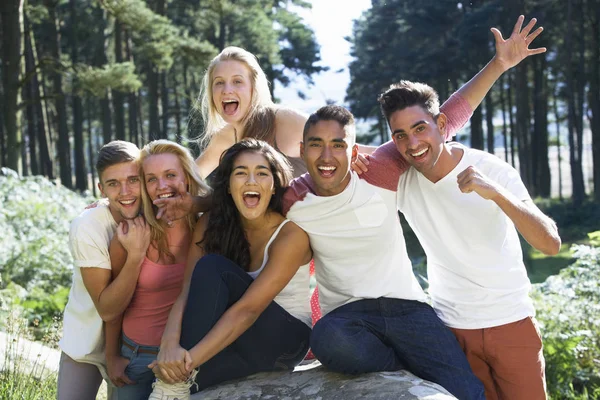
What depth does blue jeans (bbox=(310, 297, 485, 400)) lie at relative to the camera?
136 inches

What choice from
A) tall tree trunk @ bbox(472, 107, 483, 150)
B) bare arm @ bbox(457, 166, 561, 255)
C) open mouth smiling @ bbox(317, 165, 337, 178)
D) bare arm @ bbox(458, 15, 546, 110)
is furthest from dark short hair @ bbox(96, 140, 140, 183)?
tall tree trunk @ bbox(472, 107, 483, 150)

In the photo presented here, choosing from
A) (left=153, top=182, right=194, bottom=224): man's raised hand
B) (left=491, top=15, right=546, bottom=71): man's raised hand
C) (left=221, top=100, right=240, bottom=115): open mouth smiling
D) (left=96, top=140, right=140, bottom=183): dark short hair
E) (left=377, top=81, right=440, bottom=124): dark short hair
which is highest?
(left=491, top=15, right=546, bottom=71): man's raised hand

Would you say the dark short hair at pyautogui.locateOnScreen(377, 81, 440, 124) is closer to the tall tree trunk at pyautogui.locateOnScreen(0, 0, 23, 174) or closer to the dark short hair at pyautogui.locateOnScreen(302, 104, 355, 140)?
the dark short hair at pyautogui.locateOnScreen(302, 104, 355, 140)

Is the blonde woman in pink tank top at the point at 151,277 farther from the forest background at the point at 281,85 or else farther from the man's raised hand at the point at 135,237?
the forest background at the point at 281,85

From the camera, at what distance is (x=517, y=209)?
3.45 metres

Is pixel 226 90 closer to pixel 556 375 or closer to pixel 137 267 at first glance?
pixel 137 267

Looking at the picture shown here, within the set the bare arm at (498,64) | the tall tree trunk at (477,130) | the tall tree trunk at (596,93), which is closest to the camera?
the bare arm at (498,64)

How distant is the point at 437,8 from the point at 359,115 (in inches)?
341

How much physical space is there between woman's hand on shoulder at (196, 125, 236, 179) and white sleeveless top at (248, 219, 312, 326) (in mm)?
1517

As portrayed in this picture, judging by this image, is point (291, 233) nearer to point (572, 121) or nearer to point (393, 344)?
point (393, 344)

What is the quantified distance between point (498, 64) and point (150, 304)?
2.73m

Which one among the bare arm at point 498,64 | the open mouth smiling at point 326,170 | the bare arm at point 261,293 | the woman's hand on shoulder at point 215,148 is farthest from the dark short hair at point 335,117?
the woman's hand on shoulder at point 215,148

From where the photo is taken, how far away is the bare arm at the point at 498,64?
4.29m

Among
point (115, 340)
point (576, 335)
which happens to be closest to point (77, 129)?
point (576, 335)
